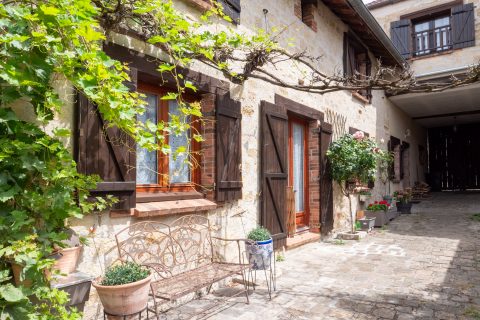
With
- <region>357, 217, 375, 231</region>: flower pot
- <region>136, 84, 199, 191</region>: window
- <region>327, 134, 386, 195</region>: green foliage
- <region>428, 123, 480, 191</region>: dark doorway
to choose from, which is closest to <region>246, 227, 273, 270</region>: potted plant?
<region>136, 84, 199, 191</region>: window

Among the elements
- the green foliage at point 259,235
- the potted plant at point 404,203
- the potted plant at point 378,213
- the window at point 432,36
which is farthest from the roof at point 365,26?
the green foliage at point 259,235

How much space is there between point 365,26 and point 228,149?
5.20 meters

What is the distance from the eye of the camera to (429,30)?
11117mm

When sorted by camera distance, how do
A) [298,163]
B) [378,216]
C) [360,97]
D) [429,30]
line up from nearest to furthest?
[298,163], [378,216], [360,97], [429,30]

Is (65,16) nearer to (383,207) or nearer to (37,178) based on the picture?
(37,178)

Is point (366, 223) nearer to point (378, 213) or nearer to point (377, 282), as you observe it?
point (378, 213)

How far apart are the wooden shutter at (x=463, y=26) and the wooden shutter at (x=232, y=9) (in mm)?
8552

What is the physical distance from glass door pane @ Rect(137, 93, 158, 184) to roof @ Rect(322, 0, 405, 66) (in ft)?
14.9

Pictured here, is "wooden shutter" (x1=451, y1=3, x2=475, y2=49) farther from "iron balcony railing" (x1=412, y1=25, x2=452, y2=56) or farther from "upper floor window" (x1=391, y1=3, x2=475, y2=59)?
"iron balcony railing" (x1=412, y1=25, x2=452, y2=56)

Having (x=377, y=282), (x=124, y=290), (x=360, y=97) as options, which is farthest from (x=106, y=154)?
(x=360, y=97)

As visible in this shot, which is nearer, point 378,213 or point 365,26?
point 365,26

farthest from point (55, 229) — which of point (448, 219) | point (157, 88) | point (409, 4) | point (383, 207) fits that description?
point (409, 4)

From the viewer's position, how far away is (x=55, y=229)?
2.31 m

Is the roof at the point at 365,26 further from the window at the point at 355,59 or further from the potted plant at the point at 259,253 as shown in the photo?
the potted plant at the point at 259,253
